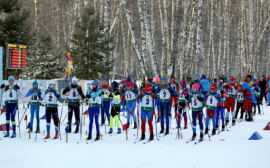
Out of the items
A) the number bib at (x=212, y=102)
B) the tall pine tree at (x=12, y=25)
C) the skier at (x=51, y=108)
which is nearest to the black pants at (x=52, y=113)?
the skier at (x=51, y=108)

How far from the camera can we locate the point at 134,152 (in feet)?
26.2

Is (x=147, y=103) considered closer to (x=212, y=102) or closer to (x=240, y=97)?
(x=212, y=102)

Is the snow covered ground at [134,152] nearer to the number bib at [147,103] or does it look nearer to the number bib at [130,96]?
the number bib at [147,103]

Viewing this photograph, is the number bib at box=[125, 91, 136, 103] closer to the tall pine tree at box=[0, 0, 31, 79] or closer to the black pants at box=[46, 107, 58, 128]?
the black pants at box=[46, 107, 58, 128]

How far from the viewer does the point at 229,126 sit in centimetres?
1237

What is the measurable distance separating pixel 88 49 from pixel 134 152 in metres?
15.4

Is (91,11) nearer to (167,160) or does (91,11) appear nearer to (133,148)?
(133,148)

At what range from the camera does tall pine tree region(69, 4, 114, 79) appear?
2186 centimetres

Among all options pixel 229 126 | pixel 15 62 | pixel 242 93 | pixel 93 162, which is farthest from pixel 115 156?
pixel 15 62

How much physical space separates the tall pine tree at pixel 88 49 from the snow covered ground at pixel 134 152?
474 inches

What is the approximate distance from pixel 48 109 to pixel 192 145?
5.13 metres

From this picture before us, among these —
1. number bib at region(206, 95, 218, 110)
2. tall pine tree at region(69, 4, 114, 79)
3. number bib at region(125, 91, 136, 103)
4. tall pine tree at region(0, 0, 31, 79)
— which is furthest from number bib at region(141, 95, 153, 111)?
tall pine tree at region(0, 0, 31, 79)

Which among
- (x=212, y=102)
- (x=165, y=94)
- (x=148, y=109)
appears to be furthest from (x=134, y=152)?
(x=212, y=102)

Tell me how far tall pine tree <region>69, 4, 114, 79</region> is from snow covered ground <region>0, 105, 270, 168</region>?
12030mm
